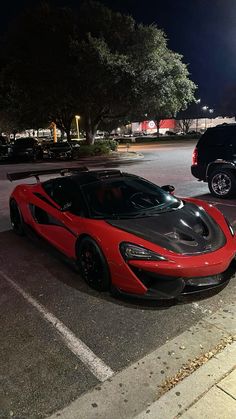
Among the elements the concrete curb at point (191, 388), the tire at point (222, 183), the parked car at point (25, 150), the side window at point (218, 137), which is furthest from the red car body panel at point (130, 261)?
the parked car at point (25, 150)

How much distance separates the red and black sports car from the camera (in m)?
3.60

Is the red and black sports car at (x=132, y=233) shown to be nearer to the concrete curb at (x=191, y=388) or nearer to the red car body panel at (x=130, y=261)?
the red car body panel at (x=130, y=261)

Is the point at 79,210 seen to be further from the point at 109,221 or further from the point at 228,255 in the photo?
the point at 228,255

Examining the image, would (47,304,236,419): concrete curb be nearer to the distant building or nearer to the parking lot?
the parking lot

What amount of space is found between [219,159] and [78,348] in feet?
24.5

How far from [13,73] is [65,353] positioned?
76.7 ft

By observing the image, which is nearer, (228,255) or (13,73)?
(228,255)

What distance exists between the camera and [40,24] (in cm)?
2248

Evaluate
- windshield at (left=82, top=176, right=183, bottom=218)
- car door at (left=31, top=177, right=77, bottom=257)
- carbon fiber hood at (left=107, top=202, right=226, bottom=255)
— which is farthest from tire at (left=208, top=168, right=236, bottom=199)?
car door at (left=31, top=177, right=77, bottom=257)

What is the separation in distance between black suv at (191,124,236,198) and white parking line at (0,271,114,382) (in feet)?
22.3

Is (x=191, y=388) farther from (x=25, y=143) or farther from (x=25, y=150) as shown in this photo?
(x=25, y=143)

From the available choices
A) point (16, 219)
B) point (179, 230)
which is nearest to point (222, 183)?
point (16, 219)

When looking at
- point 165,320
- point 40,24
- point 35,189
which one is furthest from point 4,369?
point 40,24

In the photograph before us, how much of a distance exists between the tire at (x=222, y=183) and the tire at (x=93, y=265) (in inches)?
242
